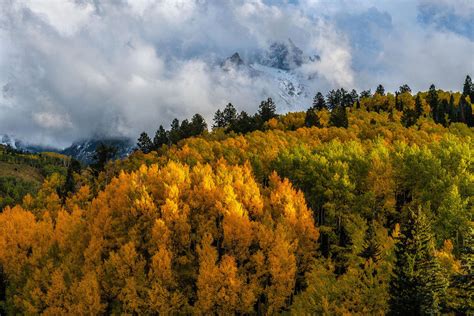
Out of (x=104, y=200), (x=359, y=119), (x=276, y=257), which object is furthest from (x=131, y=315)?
(x=359, y=119)

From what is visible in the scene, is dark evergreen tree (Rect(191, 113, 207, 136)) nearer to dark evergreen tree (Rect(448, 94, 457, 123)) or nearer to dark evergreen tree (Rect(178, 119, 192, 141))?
dark evergreen tree (Rect(178, 119, 192, 141))

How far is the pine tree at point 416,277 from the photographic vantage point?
36.7m

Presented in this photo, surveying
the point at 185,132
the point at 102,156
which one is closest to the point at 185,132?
the point at 185,132

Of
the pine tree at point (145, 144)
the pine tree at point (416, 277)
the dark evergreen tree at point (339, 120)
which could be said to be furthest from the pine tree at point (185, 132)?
the pine tree at point (416, 277)

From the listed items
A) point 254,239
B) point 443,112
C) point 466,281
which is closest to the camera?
point 466,281

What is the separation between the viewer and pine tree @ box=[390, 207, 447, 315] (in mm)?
36688

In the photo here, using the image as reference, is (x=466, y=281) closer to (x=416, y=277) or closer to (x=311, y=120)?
(x=416, y=277)

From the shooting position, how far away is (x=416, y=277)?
3781 cm

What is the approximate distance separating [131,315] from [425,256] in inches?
1622

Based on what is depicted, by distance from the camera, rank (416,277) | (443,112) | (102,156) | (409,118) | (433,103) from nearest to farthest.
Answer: (416,277) → (102,156) → (409,118) → (443,112) → (433,103)

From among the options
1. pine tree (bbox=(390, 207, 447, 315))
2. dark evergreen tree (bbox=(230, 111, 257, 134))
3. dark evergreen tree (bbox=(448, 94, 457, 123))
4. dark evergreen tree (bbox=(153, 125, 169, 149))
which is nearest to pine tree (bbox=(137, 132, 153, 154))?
dark evergreen tree (bbox=(153, 125, 169, 149))

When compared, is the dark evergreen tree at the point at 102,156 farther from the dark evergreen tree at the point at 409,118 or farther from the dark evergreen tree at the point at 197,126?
the dark evergreen tree at the point at 409,118

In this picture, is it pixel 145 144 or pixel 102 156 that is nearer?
pixel 102 156

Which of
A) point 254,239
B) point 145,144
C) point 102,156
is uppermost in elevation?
point 145,144
